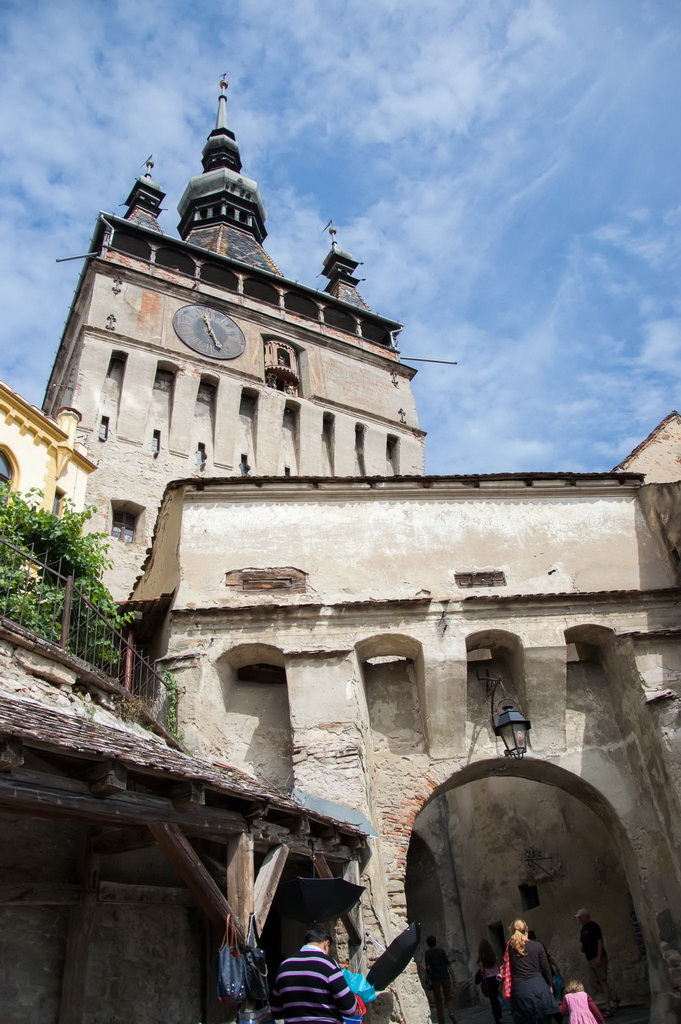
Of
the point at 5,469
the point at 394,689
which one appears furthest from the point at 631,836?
the point at 5,469

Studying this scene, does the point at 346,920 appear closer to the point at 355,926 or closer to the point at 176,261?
the point at 355,926

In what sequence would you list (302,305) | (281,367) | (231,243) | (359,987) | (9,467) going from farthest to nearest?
(231,243)
(302,305)
(281,367)
(9,467)
(359,987)

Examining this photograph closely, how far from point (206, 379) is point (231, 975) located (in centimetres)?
2393

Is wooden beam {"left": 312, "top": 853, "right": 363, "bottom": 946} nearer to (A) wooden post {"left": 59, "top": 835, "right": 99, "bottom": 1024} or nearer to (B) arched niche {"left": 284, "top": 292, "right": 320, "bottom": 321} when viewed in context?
(A) wooden post {"left": 59, "top": 835, "right": 99, "bottom": 1024}

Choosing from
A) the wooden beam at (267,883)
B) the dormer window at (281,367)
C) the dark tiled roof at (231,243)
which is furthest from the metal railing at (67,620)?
the dark tiled roof at (231,243)

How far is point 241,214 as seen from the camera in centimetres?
4450

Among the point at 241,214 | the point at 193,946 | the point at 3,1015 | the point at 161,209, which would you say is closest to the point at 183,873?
the point at 3,1015

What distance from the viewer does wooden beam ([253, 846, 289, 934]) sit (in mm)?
7102

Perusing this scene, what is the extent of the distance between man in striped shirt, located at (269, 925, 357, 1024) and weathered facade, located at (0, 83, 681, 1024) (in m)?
1.34

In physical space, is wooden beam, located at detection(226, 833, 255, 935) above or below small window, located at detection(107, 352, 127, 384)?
below

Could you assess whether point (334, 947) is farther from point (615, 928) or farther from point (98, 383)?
point (98, 383)

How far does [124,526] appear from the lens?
24281 mm

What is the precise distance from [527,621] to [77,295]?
2376 cm

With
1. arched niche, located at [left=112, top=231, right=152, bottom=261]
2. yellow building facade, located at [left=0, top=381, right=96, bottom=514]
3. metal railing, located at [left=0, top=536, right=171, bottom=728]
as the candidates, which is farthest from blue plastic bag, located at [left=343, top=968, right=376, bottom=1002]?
arched niche, located at [left=112, top=231, right=152, bottom=261]
